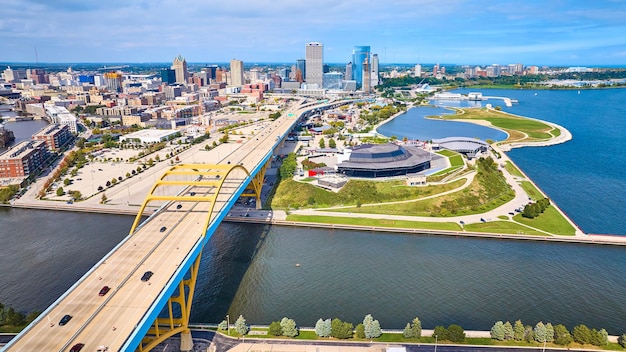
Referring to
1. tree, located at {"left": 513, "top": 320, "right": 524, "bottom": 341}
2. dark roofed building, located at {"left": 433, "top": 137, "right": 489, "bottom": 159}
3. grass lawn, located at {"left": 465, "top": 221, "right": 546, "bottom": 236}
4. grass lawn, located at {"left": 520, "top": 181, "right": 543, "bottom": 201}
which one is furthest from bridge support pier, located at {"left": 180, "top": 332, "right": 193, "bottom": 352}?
dark roofed building, located at {"left": 433, "top": 137, "right": 489, "bottom": 159}

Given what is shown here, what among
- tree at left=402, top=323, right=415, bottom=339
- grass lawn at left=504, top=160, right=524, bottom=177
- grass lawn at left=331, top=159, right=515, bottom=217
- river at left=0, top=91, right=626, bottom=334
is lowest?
river at left=0, top=91, right=626, bottom=334

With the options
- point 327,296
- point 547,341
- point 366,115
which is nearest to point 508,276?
point 547,341

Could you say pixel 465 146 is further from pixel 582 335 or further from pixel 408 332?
pixel 408 332

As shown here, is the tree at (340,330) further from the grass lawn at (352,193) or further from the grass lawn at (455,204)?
the grass lawn at (352,193)

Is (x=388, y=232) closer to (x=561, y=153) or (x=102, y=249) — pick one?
(x=102, y=249)

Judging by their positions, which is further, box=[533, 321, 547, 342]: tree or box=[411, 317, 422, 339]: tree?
box=[411, 317, 422, 339]: tree

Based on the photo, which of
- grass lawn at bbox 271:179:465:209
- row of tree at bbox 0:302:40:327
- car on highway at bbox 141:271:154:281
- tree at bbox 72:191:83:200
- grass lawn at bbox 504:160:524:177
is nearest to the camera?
car on highway at bbox 141:271:154:281

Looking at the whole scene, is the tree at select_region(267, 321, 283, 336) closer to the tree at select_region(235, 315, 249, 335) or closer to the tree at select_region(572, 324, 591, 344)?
the tree at select_region(235, 315, 249, 335)
